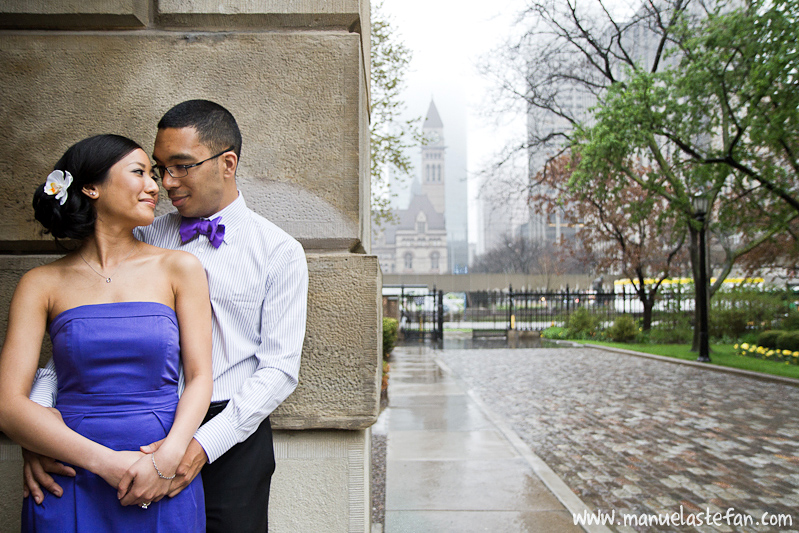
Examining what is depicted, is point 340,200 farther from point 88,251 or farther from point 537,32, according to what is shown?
point 537,32

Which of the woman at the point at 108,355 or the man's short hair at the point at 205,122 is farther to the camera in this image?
the man's short hair at the point at 205,122

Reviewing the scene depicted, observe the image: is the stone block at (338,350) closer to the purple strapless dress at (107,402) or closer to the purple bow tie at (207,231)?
the purple bow tie at (207,231)

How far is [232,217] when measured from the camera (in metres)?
2.03

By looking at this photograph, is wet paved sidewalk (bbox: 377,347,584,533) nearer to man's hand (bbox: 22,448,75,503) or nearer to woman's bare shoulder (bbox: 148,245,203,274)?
man's hand (bbox: 22,448,75,503)

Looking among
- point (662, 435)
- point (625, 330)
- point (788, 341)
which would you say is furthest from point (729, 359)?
point (662, 435)

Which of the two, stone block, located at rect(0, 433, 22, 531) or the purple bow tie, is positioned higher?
the purple bow tie

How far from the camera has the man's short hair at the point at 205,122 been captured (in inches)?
73.3

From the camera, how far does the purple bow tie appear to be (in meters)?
1.93

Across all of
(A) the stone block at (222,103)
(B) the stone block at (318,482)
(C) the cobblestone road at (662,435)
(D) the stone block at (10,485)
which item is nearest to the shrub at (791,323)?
(C) the cobblestone road at (662,435)

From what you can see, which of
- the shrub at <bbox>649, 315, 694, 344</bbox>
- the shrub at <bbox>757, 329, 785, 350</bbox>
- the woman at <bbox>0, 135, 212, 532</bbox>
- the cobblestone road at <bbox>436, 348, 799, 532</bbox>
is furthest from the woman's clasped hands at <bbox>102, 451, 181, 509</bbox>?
the shrub at <bbox>649, 315, 694, 344</bbox>

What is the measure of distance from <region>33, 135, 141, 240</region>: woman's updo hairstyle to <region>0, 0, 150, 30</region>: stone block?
3.42 feet

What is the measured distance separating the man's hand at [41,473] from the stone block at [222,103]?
1.16 m

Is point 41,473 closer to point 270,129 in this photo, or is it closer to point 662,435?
point 270,129

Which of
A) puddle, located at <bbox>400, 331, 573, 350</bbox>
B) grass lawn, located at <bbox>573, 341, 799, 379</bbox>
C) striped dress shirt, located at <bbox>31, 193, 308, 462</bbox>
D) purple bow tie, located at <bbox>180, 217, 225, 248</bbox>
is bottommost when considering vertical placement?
puddle, located at <bbox>400, 331, 573, 350</bbox>
